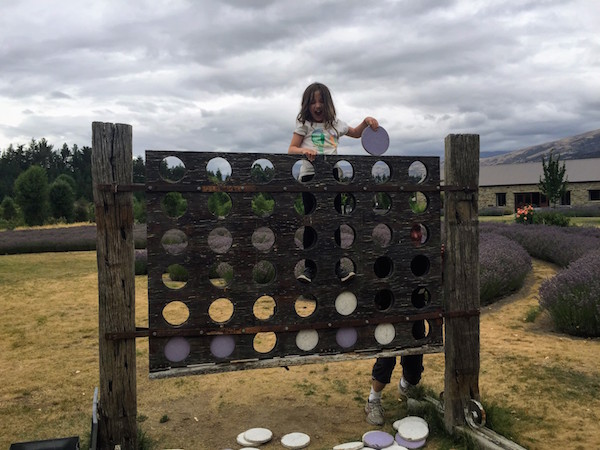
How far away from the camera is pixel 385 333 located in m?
3.64

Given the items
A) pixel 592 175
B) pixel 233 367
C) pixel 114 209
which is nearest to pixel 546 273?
pixel 233 367

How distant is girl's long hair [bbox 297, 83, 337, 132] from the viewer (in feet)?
12.0

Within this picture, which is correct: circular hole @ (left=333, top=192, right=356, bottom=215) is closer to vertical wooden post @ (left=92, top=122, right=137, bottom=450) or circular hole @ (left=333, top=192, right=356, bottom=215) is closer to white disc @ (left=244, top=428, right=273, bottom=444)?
vertical wooden post @ (left=92, top=122, right=137, bottom=450)

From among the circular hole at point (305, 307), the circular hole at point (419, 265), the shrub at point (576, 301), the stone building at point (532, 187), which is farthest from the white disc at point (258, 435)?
the stone building at point (532, 187)

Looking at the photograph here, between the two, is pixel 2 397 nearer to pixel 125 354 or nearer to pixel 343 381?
pixel 125 354

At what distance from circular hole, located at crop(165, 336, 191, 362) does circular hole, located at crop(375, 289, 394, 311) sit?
1.43 m

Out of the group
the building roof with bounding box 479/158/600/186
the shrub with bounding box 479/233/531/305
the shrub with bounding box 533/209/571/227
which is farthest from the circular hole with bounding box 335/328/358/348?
the building roof with bounding box 479/158/600/186

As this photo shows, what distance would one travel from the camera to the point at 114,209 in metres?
3.08

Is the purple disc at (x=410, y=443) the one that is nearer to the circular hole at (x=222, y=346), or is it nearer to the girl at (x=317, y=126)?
the girl at (x=317, y=126)

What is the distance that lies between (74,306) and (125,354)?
6189 mm

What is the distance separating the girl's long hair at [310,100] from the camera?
144 inches

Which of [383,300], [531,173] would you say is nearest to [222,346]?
[383,300]

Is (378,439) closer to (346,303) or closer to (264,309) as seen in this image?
(346,303)

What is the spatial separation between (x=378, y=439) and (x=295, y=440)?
0.59 m
